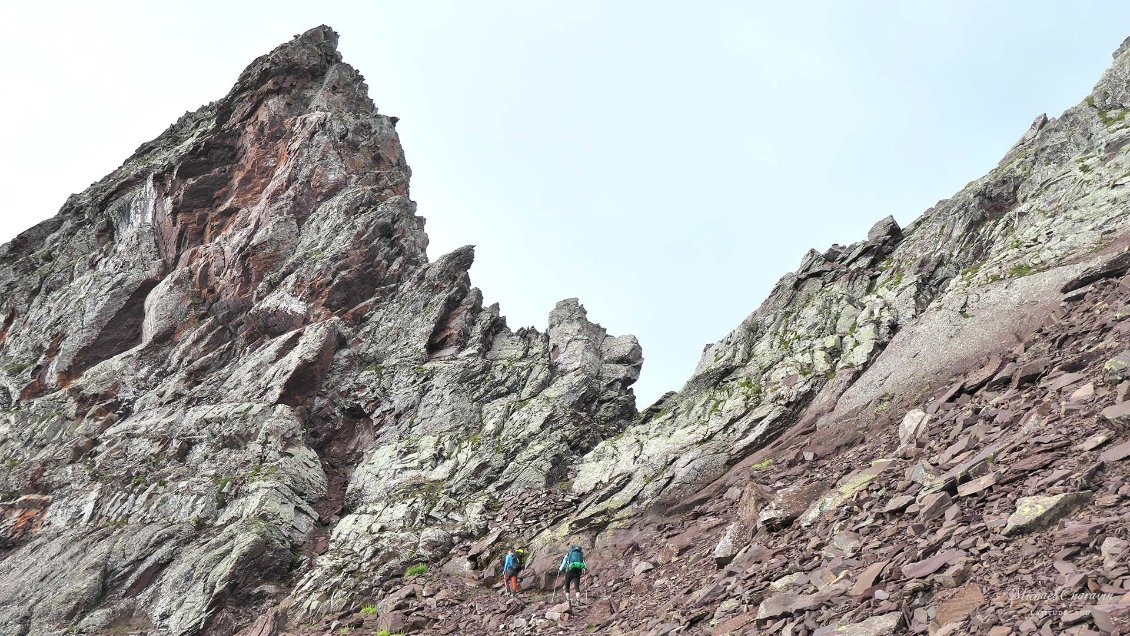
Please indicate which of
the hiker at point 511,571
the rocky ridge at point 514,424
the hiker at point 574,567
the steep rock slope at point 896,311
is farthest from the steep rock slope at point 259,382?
the hiker at point 574,567

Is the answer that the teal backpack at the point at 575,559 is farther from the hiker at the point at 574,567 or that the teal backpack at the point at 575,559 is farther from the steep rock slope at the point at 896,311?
the steep rock slope at the point at 896,311

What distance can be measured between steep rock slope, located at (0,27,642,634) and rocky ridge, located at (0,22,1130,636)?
18 cm

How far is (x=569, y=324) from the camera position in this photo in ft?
137

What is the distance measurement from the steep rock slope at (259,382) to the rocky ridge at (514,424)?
0.58ft

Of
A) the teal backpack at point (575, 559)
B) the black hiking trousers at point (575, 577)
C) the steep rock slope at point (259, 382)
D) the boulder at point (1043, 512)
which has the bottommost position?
the boulder at point (1043, 512)

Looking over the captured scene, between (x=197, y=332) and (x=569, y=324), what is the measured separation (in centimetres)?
2191

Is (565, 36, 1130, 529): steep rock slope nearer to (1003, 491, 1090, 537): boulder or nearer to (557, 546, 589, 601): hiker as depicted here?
(557, 546, 589, 601): hiker

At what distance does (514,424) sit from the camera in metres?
35.1

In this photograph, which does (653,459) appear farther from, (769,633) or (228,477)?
(228,477)

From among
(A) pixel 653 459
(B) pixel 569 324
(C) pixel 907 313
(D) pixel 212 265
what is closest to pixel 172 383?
(D) pixel 212 265

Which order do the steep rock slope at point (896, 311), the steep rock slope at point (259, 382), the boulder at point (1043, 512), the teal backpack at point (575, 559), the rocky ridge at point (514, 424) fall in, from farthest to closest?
the steep rock slope at point (259, 382) → the steep rock slope at point (896, 311) → the teal backpack at point (575, 559) → the rocky ridge at point (514, 424) → the boulder at point (1043, 512)

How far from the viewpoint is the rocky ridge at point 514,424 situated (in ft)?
49.0

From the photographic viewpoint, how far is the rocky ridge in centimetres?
1492

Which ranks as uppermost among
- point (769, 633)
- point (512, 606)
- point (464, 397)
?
point (464, 397)
